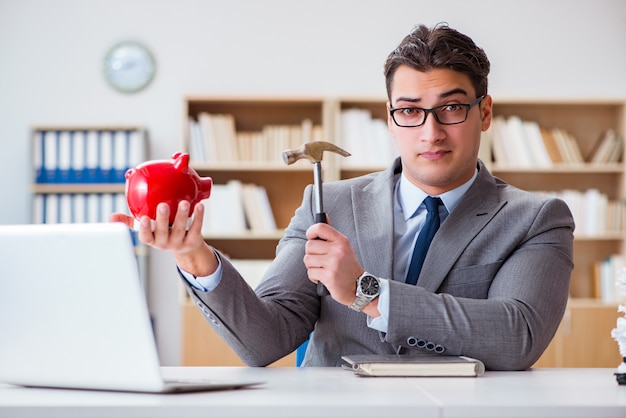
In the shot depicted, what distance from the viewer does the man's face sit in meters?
1.87

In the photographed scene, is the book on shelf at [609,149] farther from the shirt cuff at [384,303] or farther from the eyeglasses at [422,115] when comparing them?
the shirt cuff at [384,303]

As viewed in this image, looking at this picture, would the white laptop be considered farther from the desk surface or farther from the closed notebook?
the closed notebook

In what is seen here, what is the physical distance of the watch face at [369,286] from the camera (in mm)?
1528

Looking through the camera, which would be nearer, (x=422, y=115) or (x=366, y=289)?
(x=366, y=289)

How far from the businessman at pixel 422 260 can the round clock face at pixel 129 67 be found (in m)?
3.23

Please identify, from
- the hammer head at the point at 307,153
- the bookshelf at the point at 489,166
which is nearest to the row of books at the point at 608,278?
the bookshelf at the point at 489,166

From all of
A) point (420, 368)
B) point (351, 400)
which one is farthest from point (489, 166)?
point (351, 400)

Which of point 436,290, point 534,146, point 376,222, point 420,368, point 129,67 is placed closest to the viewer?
point 420,368

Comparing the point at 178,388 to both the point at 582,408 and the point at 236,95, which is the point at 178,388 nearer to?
the point at 582,408

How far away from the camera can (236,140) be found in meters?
Answer: 4.79

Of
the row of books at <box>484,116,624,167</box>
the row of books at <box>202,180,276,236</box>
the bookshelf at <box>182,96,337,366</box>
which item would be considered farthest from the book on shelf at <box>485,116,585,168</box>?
the row of books at <box>202,180,276,236</box>

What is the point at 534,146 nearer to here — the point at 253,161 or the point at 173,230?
the point at 253,161

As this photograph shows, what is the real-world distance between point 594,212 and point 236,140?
202 centimetres

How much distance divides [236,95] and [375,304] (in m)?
3.28
